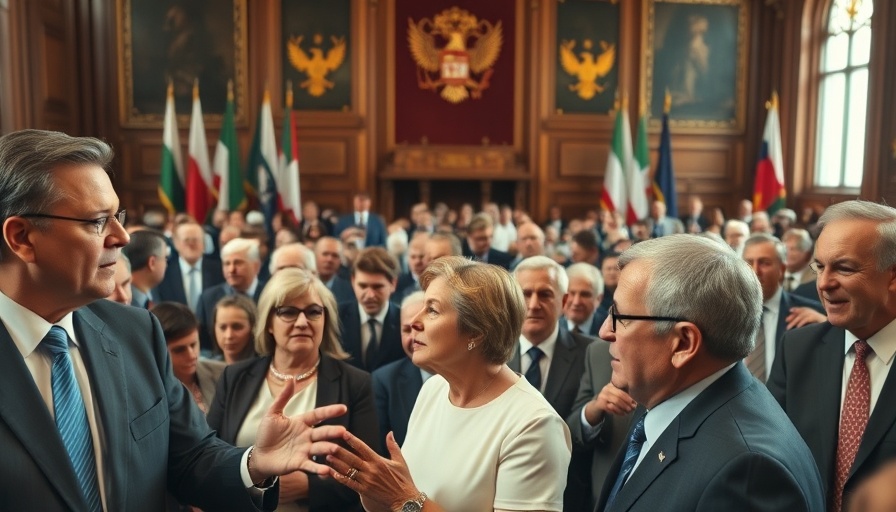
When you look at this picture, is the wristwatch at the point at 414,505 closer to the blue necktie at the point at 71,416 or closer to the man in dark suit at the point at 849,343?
the blue necktie at the point at 71,416

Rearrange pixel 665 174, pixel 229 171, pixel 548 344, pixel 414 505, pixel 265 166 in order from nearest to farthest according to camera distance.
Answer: pixel 414 505 < pixel 548 344 < pixel 229 171 < pixel 265 166 < pixel 665 174

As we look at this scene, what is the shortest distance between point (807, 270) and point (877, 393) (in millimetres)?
4093

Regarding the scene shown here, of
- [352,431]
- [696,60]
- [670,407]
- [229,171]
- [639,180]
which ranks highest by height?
[696,60]

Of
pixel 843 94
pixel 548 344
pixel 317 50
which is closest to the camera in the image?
pixel 548 344

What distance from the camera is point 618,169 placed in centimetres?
1358

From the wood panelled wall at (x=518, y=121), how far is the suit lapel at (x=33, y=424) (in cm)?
1261

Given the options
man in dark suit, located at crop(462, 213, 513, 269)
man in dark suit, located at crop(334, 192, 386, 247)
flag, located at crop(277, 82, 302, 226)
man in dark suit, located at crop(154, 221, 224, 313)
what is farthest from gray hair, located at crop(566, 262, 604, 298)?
flag, located at crop(277, 82, 302, 226)

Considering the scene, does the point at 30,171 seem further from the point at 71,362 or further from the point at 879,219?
the point at 879,219

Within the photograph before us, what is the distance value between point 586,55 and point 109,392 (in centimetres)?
1436

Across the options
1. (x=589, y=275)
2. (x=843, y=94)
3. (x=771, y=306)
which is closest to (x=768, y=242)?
→ (x=771, y=306)

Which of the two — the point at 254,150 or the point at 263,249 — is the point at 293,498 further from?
the point at 254,150

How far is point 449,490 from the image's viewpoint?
2285mm

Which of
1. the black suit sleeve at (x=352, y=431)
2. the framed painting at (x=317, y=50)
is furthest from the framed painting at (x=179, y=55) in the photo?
the black suit sleeve at (x=352, y=431)

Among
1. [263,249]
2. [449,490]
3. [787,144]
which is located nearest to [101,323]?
[449,490]
